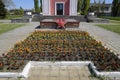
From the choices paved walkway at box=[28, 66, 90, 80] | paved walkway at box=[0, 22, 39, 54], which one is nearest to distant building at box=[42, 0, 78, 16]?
paved walkway at box=[0, 22, 39, 54]

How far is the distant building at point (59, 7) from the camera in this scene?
3033 cm

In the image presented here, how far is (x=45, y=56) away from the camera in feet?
20.2

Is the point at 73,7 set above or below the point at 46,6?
below

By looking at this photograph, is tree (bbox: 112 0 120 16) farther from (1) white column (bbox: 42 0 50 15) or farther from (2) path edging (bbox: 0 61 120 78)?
(2) path edging (bbox: 0 61 120 78)

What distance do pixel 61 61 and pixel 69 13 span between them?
25924mm

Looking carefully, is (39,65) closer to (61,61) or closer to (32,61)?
(32,61)

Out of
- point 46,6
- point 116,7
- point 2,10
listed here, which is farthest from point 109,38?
point 116,7

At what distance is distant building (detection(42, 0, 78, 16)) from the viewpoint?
3033cm

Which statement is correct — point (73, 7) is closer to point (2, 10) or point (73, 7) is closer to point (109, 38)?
point (2, 10)

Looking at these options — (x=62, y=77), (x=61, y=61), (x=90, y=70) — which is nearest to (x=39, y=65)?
(x=61, y=61)

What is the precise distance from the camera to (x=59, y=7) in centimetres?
3108

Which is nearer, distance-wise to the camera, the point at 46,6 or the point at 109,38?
the point at 109,38

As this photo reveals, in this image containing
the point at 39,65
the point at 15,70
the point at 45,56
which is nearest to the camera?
the point at 15,70

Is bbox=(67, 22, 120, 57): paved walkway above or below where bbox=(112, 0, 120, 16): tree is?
below
